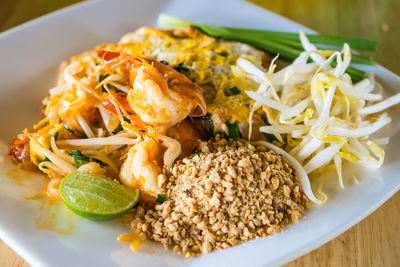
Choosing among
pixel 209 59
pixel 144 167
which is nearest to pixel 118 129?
pixel 144 167

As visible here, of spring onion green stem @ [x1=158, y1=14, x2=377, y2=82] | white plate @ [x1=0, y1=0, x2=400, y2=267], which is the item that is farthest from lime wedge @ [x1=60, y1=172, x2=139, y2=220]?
spring onion green stem @ [x1=158, y1=14, x2=377, y2=82]

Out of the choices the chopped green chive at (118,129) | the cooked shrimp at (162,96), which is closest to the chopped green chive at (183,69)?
the cooked shrimp at (162,96)

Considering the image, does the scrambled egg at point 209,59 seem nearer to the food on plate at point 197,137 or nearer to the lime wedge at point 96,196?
the food on plate at point 197,137

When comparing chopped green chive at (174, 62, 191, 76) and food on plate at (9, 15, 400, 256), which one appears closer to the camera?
food on plate at (9, 15, 400, 256)

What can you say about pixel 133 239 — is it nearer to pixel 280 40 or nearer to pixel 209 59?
pixel 209 59

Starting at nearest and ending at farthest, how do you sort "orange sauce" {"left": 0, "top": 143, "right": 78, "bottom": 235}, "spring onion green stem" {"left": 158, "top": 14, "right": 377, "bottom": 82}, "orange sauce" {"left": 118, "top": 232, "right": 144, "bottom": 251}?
"orange sauce" {"left": 118, "top": 232, "right": 144, "bottom": 251} < "orange sauce" {"left": 0, "top": 143, "right": 78, "bottom": 235} < "spring onion green stem" {"left": 158, "top": 14, "right": 377, "bottom": 82}

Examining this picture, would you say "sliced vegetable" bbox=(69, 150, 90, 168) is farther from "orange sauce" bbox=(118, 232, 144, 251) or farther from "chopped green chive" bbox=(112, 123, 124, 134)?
"orange sauce" bbox=(118, 232, 144, 251)

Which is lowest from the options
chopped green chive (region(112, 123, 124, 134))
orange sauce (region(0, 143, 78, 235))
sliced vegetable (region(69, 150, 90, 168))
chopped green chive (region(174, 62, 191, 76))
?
orange sauce (region(0, 143, 78, 235))
